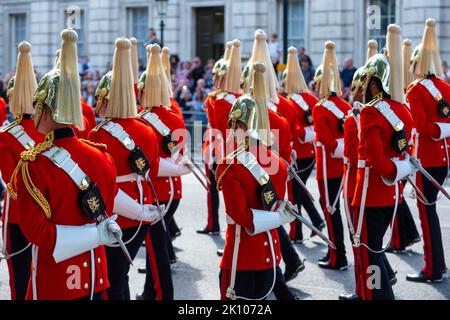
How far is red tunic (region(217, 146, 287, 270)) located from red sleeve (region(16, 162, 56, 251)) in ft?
4.11

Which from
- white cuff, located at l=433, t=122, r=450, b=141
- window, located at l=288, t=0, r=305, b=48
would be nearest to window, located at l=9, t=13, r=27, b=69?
window, located at l=288, t=0, r=305, b=48

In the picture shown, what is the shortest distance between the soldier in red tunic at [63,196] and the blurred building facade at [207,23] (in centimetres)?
1615

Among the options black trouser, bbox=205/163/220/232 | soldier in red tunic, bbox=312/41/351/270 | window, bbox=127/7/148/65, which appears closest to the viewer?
soldier in red tunic, bbox=312/41/351/270

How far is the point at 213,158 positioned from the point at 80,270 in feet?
17.0

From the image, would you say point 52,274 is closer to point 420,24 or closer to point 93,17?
point 420,24

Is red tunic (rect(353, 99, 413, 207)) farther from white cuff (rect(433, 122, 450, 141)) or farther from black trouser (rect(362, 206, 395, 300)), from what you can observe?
white cuff (rect(433, 122, 450, 141))

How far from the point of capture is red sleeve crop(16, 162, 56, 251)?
4656 mm

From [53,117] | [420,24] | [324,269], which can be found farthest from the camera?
[420,24]

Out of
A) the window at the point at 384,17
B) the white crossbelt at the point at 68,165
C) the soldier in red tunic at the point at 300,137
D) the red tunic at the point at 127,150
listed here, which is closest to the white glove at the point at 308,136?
the soldier in red tunic at the point at 300,137

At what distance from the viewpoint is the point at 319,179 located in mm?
8805

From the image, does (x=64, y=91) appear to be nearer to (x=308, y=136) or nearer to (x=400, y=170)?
(x=400, y=170)

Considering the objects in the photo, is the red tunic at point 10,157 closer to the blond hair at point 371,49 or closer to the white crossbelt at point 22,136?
the white crossbelt at point 22,136
